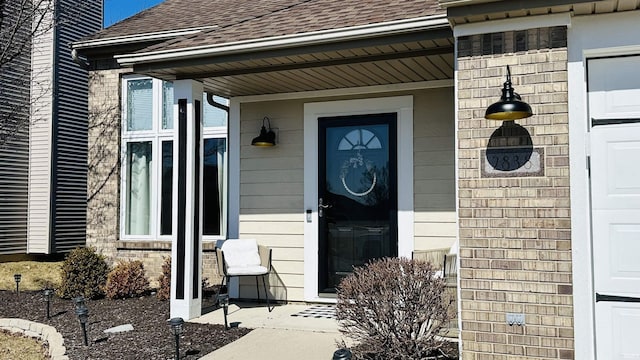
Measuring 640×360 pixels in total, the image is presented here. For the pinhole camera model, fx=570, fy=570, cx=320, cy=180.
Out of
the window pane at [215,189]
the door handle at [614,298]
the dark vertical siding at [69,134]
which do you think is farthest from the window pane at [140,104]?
the door handle at [614,298]

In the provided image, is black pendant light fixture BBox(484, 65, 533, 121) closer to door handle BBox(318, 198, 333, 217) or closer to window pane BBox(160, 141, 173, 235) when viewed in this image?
door handle BBox(318, 198, 333, 217)

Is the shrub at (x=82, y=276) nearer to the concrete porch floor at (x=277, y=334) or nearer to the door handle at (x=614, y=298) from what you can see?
the concrete porch floor at (x=277, y=334)

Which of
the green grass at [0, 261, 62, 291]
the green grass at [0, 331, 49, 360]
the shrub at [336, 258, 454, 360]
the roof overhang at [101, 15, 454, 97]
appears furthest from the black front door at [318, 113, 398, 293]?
the green grass at [0, 261, 62, 291]

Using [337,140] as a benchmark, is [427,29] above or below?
above

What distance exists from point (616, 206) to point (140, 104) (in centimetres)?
681

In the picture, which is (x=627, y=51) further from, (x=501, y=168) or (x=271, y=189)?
(x=271, y=189)

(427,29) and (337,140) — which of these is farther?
(337,140)

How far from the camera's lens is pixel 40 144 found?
36.0ft

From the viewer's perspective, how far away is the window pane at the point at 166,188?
8.34 metres

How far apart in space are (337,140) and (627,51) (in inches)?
138

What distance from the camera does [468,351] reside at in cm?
404

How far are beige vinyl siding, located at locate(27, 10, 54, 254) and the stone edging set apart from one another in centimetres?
481

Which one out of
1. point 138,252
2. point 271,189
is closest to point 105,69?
point 138,252

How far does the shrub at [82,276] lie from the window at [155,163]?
887mm
